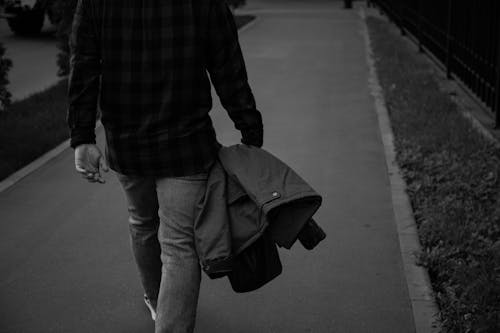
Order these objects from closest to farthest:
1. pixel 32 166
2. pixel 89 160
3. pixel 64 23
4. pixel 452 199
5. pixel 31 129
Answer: pixel 89 160 → pixel 452 199 → pixel 32 166 → pixel 31 129 → pixel 64 23

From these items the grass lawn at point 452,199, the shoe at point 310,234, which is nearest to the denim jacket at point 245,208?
the shoe at point 310,234

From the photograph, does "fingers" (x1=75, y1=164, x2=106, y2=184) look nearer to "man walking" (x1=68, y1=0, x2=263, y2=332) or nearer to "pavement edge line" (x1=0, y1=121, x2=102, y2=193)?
"man walking" (x1=68, y1=0, x2=263, y2=332)

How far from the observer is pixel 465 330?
3662 mm

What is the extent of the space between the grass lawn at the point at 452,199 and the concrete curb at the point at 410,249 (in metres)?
0.05

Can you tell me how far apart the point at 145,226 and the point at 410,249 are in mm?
2008

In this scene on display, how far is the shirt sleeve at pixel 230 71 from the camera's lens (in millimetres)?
3016

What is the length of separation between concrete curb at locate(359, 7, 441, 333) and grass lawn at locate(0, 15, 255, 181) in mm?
3200

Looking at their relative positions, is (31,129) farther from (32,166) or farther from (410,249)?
(410,249)

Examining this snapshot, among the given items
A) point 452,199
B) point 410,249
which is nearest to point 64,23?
point 452,199

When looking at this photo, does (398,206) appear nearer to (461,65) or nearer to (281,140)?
(281,140)

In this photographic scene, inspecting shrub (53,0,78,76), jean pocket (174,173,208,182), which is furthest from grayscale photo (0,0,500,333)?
shrub (53,0,78,76)

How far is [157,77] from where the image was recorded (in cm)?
299

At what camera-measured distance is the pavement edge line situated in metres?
6.61

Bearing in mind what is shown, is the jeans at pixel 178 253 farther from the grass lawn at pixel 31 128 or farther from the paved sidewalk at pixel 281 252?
the grass lawn at pixel 31 128
